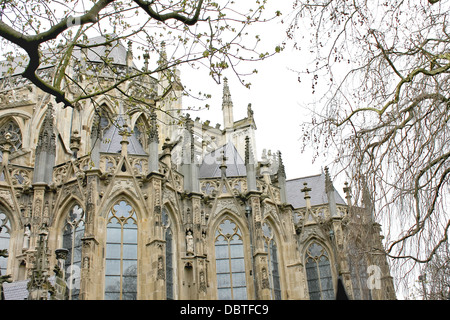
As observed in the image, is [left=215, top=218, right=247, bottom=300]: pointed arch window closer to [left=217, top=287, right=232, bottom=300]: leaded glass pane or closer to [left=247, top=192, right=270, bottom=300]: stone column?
[left=217, top=287, right=232, bottom=300]: leaded glass pane

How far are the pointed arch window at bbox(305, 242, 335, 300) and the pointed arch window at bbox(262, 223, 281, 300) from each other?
6.67 ft

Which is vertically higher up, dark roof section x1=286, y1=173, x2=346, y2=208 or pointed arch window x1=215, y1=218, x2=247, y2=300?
dark roof section x1=286, y1=173, x2=346, y2=208

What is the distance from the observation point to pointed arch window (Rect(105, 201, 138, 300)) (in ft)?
61.4

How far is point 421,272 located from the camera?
8.23 metres

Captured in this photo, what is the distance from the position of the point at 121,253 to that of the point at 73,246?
176 cm

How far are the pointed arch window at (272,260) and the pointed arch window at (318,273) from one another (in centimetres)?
203

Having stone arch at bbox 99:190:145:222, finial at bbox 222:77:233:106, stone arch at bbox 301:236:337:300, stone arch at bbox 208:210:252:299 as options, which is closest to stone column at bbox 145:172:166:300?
stone arch at bbox 99:190:145:222

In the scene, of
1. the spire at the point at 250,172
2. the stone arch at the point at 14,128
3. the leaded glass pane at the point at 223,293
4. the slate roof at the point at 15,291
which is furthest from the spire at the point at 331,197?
the stone arch at the point at 14,128

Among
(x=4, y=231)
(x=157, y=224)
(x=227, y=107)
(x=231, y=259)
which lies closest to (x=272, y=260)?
(x=231, y=259)

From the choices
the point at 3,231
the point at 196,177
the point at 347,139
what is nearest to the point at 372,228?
the point at 347,139

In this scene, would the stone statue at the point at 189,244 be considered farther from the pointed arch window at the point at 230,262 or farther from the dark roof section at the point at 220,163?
the dark roof section at the point at 220,163
